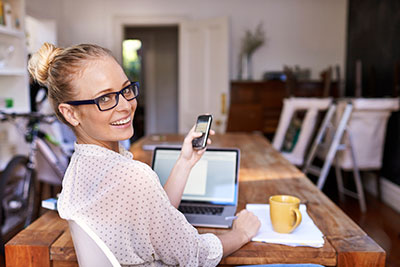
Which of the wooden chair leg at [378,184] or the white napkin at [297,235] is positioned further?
the wooden chair leg at [378,184]

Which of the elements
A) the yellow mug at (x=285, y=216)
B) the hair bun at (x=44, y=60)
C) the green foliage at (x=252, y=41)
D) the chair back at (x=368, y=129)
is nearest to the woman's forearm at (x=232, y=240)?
the yellow mug at (x=285, y=216)

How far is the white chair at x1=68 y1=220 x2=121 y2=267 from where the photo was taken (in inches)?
29.3

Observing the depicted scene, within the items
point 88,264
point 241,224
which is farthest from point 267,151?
point 88,264

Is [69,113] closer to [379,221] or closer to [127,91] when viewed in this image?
[127,91]

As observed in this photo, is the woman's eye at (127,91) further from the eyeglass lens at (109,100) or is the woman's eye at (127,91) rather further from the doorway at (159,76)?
the doorway at (159,76)

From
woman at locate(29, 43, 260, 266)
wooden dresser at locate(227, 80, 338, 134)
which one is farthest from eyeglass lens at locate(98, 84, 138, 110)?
wooden dresser at locate(227, 80, 338, 134)

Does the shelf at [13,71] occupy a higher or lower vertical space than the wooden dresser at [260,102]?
higher

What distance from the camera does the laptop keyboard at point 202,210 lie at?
1.27 m

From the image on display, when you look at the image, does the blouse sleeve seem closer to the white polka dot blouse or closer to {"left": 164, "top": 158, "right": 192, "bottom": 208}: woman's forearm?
the white polka dot blouse

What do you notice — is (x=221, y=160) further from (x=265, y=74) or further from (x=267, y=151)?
(x=265, y=74)

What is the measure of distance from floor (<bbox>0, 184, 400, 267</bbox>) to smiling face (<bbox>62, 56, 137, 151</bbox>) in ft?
6.42

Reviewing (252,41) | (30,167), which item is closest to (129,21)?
(252,41)

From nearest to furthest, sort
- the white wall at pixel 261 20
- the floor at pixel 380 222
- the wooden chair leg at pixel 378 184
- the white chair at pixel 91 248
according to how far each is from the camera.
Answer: the white chair at pixel 91 248
the floor at pixel 380 222
the wooden chair leg at pixel 378 184
the white wall at pixel 261 20

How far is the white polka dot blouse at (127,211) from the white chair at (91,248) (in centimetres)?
3
